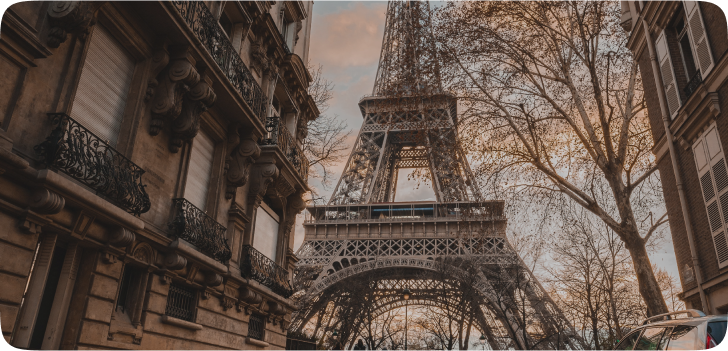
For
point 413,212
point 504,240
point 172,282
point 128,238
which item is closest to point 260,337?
point 172,282

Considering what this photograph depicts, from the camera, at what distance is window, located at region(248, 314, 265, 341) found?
13980 mm

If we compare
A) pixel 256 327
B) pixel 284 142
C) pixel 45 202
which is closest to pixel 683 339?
pixel 45 202

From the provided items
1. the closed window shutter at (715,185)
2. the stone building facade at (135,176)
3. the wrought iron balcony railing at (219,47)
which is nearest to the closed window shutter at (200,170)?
the stone building facade at (135,176)

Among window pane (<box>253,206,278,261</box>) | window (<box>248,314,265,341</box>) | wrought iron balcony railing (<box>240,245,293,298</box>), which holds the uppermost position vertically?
window pane (<box>253,206,278,261</box>)

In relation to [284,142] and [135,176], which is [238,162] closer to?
[284,142]

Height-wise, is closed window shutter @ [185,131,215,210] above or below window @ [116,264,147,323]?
above

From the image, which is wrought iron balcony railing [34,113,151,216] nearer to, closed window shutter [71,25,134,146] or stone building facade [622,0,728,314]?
closed window shutter [71,25,134,146]

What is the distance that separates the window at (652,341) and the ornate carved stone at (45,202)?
7.45m

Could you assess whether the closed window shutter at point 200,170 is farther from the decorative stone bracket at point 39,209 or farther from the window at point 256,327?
the decorative stone bracket at point 39,209

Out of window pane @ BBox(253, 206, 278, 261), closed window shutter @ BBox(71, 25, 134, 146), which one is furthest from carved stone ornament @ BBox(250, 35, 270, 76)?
closed window shutter @ BBox(71, 25, 134, 146)

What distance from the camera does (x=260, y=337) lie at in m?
14.6

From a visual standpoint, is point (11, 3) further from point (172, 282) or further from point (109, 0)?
point (172, 282)

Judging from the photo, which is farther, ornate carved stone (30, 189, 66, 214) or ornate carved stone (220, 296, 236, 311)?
ornate carved stone (220, 296, 236, 311)

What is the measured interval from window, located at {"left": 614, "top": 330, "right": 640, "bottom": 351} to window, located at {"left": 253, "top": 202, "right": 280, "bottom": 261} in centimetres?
1006
